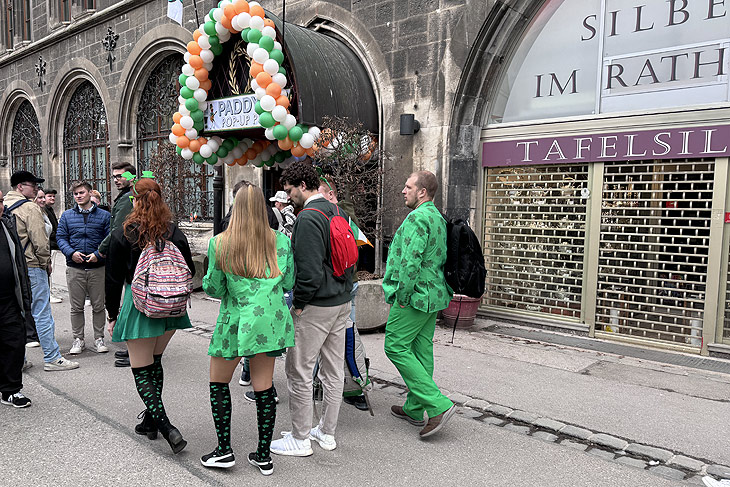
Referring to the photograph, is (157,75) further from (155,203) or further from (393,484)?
(393,484)

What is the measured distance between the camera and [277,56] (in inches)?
294

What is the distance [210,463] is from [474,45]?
245 inches

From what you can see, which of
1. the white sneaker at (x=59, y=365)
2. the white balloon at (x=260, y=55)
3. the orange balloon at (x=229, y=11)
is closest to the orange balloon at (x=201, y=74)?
the orange balloon at (x=229, y=11)

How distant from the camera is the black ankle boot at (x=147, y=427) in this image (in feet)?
12.2

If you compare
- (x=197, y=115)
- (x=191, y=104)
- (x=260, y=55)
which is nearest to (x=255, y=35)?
(x=260, y=55)

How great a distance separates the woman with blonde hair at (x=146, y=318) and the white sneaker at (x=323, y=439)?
2.82 feet

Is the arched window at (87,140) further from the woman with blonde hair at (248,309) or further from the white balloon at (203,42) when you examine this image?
the woman with blonde hair at (248,309)

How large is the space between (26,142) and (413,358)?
20448mm

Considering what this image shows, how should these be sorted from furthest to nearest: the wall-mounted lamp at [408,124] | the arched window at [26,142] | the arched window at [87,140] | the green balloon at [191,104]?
the arched window at [26,142] → the arched window at [87,140] → the green balloon at [191,104] → the wall-mounted lamp at [408,124]

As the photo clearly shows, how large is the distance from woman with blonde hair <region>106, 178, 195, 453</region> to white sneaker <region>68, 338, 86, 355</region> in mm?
2540

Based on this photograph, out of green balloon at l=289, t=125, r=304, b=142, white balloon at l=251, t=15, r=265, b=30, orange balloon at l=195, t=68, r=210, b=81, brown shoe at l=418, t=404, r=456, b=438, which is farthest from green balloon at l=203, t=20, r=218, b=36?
brown shoe at l=418, t=404, r=456, b=438

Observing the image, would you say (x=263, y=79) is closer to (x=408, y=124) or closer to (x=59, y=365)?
(x=408, y=124)

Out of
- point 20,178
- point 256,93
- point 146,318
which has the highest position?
point 256,93

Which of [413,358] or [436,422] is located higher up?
[413,358]
